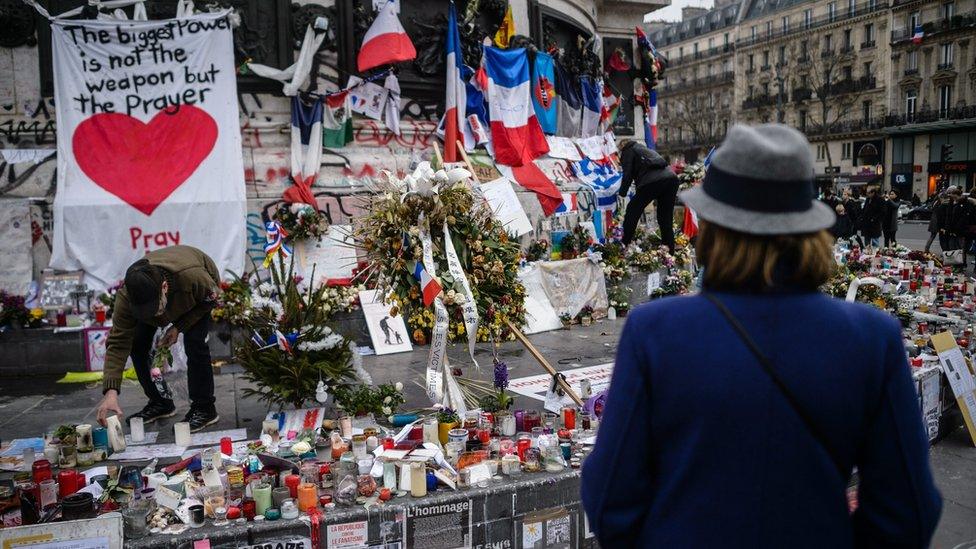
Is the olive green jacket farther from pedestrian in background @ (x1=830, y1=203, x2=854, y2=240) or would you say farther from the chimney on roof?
the chimney on roof

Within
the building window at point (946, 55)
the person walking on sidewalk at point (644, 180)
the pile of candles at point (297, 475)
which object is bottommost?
the pile of candles at point (297, 475)

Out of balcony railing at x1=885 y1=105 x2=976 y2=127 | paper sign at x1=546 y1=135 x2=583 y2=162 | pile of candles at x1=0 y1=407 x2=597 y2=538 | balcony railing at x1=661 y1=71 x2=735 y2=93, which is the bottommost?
pile of candles at x1=0 y1=407 x2=597 y2=538

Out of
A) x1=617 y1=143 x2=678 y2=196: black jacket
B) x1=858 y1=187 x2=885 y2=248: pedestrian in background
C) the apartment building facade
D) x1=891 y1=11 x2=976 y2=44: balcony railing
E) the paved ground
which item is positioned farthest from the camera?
the apartment building facade

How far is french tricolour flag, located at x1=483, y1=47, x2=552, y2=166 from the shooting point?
40.7 ft

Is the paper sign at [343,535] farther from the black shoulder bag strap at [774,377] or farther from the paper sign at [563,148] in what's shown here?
the paper sign at [563,148]

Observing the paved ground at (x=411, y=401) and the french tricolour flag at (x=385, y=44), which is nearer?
the paved ground at (x=411, y=401)

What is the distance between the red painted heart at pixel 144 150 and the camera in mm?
9398

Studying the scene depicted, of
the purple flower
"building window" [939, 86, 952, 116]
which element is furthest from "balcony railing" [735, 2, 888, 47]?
the purple flower

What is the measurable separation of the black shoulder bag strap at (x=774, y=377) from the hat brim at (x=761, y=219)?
0.60 feet

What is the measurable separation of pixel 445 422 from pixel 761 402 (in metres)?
3.69

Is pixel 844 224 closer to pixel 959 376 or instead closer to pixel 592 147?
pixel 592 147

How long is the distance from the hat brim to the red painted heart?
356 inches

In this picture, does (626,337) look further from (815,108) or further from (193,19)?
(815,108)

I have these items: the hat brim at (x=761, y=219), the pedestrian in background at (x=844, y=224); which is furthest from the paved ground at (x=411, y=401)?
the pedestrian in background at (x=844, y=224)
